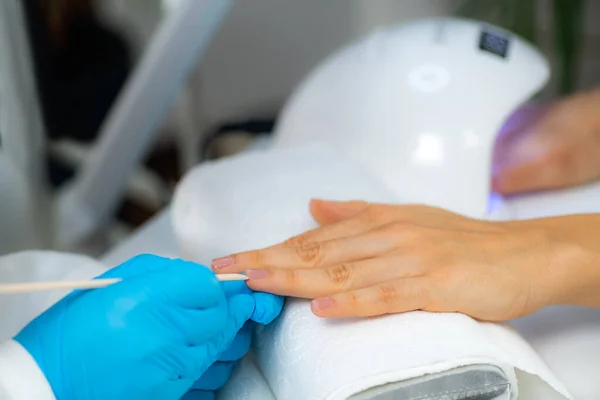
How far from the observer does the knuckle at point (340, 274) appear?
73cm

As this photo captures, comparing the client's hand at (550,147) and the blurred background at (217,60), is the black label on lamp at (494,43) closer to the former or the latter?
the client's hand at (550,147)

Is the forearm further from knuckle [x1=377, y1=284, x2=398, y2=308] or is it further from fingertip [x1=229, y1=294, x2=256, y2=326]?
fingertip [x1=229, y1=294, x2=256, y2=326]

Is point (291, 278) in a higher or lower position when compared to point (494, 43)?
lower

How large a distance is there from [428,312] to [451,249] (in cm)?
9

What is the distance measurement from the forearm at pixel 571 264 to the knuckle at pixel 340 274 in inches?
9.0

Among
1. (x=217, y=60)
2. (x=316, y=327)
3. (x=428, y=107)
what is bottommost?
(x=217, y=60)

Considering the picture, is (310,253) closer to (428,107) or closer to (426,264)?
(426,264)

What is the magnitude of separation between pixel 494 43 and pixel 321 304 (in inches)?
24.4

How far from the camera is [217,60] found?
6.40 feet

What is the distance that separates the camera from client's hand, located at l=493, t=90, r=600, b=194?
1133 millimetres

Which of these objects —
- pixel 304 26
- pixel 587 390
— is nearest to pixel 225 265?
pixel 587 390

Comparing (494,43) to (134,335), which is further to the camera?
(494,43)

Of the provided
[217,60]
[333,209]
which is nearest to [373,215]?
[333,209]

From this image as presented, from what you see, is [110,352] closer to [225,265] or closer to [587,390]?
[225,265]
